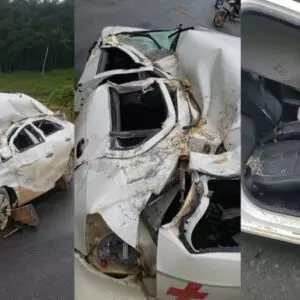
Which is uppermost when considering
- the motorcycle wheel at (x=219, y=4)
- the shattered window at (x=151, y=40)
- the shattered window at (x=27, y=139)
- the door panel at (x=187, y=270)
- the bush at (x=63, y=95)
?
the motorcycle wheel at (x=219, y=4)

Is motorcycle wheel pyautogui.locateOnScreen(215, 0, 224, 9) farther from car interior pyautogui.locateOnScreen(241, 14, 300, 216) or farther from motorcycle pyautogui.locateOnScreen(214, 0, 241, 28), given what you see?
car interior pyautogui.locateOnScreen(241, 14, 300, 216)

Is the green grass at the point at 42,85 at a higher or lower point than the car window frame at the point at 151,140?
higher

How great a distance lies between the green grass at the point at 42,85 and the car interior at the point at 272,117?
1.66 ft

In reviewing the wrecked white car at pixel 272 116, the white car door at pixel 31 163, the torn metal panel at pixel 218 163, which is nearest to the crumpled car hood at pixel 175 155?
the torn metal panel at pixel 218 163

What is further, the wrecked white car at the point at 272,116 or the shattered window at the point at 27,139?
the wrecked white car at the point at 272,116

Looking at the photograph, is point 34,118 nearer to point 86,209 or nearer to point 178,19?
point 86,209

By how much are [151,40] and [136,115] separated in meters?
0.18

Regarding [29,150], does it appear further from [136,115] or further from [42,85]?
[136,115]

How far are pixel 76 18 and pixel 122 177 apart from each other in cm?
36

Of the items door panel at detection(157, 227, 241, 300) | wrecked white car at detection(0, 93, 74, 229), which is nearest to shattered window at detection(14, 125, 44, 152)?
wrecked white car at detection(0, 93, 74, 229)

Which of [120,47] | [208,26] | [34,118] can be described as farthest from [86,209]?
[208,26]

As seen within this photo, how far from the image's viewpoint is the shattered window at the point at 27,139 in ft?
3.80

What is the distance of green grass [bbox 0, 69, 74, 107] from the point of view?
1149 mm

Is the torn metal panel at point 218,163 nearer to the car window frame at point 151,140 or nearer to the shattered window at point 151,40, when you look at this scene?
the car window frame at point 151,140
